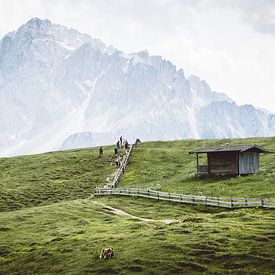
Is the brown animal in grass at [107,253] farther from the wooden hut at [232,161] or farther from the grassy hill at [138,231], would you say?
the wooden hut at [232,161]

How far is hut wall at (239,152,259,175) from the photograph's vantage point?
6488 centimetres

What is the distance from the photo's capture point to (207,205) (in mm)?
47094

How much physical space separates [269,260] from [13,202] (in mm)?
40704

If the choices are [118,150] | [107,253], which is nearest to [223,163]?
[118,150]

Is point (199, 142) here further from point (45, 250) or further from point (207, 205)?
point (45, 250)

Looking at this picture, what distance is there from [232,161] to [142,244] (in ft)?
124

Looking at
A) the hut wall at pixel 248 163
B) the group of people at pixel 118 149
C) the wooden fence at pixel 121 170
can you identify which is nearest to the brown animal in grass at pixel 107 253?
the hut wall at pixel 248 163

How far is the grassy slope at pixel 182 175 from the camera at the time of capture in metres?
54.9

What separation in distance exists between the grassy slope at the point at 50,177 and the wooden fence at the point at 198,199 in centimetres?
755

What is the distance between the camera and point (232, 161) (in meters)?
65.2

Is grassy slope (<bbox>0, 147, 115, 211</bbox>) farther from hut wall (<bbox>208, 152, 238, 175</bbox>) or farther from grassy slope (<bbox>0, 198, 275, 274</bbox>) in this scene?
grassy slope (<bbox>0, 198, 275, 274</bbox>)

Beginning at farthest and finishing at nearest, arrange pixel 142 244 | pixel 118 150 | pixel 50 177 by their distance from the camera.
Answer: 1. pixel 118 150
2. pixel 50 177
3. pixel 142 244

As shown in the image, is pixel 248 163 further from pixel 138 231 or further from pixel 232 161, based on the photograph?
pixel 138 231

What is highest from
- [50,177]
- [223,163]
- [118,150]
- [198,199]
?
[118,150]
